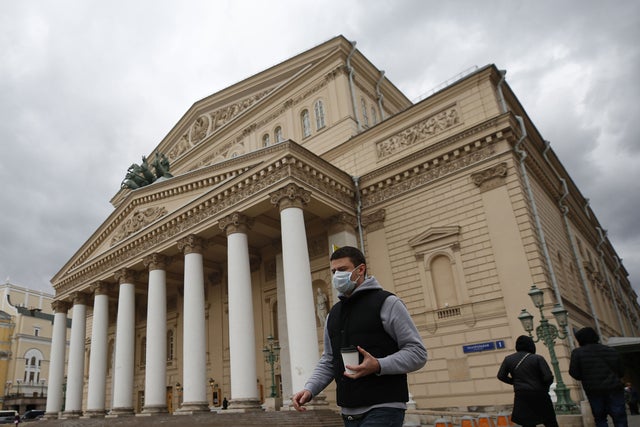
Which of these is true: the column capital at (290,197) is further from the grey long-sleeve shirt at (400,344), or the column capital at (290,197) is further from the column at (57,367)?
the column at (57,367)

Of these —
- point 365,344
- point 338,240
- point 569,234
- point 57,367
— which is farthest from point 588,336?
point 57,367

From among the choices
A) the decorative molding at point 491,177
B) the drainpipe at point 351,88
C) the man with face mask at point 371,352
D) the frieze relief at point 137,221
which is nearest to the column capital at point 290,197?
the decorative molding at point 491,177

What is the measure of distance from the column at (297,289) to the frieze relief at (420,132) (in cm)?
498

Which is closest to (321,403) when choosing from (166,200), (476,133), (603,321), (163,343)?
(163,343)

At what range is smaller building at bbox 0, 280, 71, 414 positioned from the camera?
167 ft

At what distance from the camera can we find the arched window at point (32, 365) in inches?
2114

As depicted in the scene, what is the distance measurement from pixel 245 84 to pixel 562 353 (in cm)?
2240

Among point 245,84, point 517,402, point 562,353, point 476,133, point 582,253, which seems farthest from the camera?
point 245,84

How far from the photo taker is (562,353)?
14688 mm

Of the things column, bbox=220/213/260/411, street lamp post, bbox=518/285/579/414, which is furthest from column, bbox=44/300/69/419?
street lamp post, bbox=518/285/579/414

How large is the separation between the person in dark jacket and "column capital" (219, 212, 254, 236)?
1376 centimetres

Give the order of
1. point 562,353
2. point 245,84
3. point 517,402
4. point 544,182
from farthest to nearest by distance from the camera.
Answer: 1. point 245,84
2. point 544,182
3. point 562,353
4. point 517,402

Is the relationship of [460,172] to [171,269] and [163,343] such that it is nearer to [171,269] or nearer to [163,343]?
[163,343]

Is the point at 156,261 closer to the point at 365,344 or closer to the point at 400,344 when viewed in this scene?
the point at 365,344
